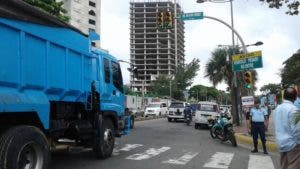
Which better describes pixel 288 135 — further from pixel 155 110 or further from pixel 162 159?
pixel 155 110

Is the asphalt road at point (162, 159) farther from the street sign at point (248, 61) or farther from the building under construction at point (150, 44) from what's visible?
the building under construction at point (150, 44)

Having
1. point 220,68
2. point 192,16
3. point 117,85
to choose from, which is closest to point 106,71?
point 117,85

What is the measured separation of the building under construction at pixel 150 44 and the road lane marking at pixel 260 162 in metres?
107

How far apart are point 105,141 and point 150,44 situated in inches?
5004

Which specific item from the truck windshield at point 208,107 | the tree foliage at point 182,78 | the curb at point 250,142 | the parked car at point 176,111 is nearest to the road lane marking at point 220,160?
the curb at point 250,142

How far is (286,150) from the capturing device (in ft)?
21.3

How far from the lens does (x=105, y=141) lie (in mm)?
12367

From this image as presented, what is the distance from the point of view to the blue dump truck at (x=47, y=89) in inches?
301

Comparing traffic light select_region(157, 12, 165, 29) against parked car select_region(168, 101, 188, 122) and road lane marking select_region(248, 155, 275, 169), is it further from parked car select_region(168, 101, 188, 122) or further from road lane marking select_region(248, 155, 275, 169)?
parked car select_region(168, 101, 188, 122)

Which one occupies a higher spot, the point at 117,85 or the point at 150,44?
the point at 150,44

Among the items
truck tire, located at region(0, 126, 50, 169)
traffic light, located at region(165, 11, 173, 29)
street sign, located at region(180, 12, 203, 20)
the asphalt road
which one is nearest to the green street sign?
street sign, located at region(180, 12, 203, 20)

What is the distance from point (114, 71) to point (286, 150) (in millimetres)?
7755

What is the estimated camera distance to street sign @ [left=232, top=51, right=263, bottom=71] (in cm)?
2362

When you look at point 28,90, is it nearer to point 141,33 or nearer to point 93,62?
point 93,62
